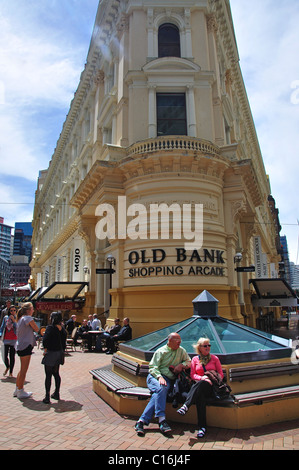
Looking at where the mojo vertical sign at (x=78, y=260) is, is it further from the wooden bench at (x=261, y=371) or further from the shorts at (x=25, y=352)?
the wooden bench at (x=261, y=371)

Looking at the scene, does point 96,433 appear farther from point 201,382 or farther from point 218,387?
point 218,387

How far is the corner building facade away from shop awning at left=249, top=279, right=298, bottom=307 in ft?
2.95

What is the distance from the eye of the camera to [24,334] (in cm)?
712

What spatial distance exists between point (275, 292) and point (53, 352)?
653 inches

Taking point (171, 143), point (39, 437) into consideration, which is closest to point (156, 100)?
point (171, 143)

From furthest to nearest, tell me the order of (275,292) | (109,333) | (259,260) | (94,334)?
1. (259,260)
2. (275,292)
3. (94,334)
4. (109,333)

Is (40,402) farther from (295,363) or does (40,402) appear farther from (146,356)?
(295,363)

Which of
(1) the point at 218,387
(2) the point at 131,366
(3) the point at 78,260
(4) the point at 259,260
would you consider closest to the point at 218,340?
(1) the point at 218,387

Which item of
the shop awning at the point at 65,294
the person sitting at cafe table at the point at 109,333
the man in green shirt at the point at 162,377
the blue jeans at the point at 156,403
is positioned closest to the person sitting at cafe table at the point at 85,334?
the person sitting at cafe table at the point at 109,333

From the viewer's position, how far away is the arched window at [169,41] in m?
17.5

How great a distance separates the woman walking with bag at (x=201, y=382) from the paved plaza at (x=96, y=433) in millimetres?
290

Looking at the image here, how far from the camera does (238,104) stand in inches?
1054

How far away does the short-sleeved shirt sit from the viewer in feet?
23.2
